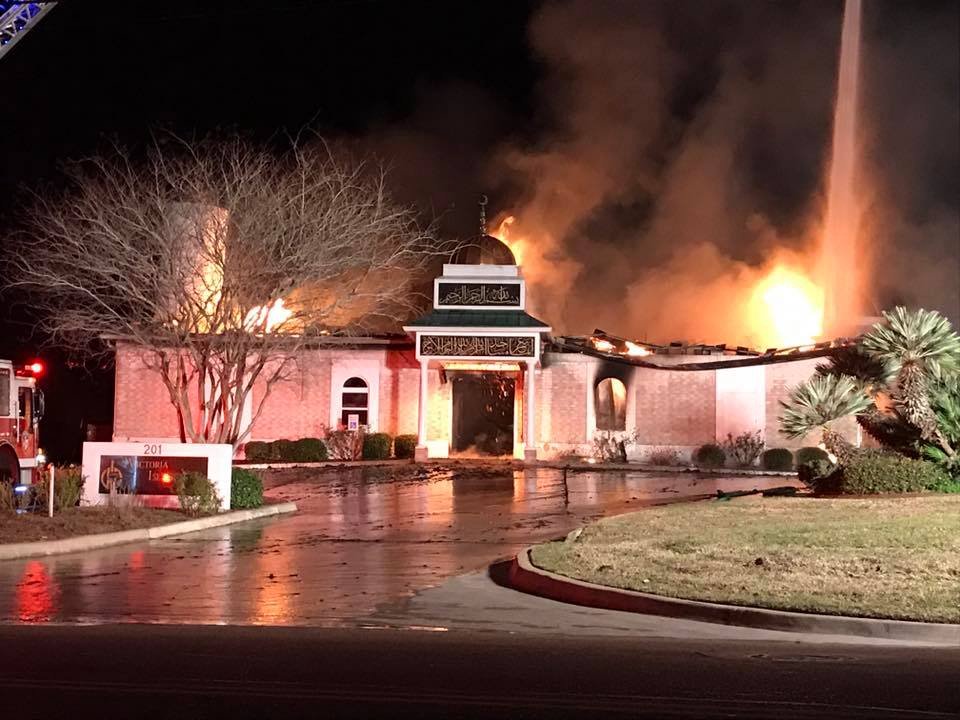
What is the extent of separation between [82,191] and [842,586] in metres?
19.7

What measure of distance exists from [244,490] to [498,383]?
18.0 metres

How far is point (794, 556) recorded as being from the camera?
13086 millimetres

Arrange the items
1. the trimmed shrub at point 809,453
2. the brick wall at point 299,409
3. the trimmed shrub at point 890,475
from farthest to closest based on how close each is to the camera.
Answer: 1. the brick wall at point 299,409
2. the trimmed shrub at point 809,453
3. the trimmed shrub at point 890,475

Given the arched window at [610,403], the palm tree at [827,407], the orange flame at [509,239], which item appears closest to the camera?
the palm tree at [827,407]

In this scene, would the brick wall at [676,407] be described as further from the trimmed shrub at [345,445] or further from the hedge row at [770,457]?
A: the trimmed shrub at [345,445]

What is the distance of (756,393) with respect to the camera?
112 feet

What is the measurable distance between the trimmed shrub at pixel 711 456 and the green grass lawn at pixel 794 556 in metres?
14.3

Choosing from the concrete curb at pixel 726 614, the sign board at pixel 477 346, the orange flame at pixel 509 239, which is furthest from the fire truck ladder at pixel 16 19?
the orange flame at pixel 509 239

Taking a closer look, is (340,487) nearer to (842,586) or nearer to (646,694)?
(842,586)

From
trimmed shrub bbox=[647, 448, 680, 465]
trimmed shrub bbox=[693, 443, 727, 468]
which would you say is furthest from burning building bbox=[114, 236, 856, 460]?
trimmed shrub bbox=[693, 443, 727, 468]

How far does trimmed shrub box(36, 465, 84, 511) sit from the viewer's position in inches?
716

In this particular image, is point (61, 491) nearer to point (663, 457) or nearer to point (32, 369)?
point (32, 369)

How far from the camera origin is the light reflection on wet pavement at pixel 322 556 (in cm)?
1128

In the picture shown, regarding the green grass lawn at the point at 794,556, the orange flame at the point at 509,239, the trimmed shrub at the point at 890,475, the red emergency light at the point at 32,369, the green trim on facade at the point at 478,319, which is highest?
the orange flame at the point at 509,239
